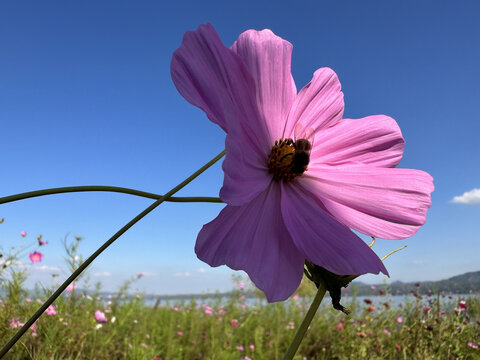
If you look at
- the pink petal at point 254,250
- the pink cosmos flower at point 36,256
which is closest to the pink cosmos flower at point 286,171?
the pink petal at point 254,250

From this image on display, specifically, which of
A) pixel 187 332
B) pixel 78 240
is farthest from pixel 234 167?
pixel 187 332

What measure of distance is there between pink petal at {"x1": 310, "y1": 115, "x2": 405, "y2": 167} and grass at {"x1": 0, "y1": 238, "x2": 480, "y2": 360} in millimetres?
1261

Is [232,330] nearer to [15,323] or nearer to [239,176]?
[15,323]

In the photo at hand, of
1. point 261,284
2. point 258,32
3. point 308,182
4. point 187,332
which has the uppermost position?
point 258,32

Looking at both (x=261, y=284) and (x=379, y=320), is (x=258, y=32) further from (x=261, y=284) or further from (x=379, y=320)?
(x=379, y=320)

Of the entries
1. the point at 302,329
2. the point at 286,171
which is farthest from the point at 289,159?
the point at 302,329

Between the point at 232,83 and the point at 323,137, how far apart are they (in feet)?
0.53

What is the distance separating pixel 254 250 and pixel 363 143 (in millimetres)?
212

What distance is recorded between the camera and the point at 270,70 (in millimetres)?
439

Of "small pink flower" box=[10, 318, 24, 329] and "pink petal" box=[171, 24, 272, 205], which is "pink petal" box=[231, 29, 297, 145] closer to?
"pink petal" box=[171, 24, 272, 205]

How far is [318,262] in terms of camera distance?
335mm

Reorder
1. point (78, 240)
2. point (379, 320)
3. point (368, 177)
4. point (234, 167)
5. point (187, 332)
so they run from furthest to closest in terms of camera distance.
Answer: point (379, 320) < point (187, 332) < point (78, 240) < point (368, 177) < point (234, 167)

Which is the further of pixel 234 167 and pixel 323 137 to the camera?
pixel 323 137

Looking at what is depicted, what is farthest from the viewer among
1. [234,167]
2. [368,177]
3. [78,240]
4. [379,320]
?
[379,320]
